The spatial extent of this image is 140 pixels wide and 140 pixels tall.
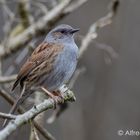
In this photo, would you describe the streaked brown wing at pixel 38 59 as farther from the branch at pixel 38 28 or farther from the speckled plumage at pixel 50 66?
the branch at pixel 38 28

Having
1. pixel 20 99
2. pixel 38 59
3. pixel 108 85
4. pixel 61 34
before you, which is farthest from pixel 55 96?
pixel 108 85

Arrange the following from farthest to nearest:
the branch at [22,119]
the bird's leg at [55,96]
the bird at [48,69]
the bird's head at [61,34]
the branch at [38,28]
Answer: the branch at [38,28], the bird's head at [61,34], the bird at [48,69], the bird's leg at [55,96], the branch at [22,119]

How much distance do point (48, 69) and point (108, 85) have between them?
147 inches

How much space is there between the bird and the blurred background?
2622 millimetres

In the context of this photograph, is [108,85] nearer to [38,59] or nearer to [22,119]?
[38,59]

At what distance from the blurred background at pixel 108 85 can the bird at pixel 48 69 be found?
2622 mm

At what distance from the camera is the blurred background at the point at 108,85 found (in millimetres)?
9117

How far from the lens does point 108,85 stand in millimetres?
9492

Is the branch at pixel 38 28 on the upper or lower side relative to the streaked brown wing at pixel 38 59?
lower

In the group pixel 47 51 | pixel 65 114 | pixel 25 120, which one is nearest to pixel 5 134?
pixel 25 120

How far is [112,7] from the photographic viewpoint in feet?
22.6

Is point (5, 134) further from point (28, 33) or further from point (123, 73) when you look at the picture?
point (123, 73)

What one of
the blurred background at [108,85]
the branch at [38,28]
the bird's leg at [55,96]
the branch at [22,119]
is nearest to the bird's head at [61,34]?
the bird's leg at [55,96]

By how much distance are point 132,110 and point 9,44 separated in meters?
3.37
